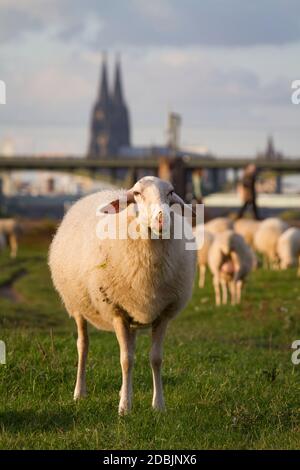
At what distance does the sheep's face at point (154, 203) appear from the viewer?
7234 millimetres

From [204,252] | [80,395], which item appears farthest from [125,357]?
[204,252]

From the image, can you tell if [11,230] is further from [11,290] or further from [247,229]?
[11,290]

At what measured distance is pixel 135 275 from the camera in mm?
7789

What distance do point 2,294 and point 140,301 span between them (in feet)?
55.9

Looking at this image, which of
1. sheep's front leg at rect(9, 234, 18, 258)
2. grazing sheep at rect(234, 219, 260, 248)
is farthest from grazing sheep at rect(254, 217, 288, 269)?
sheep's front leg at rect(9, 234, 18, 258)

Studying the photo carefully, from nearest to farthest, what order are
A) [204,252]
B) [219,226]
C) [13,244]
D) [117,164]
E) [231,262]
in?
[231,262], [204,252], [219,226], [13,244], [117,164]

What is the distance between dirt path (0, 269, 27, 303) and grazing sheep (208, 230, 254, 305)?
5.76m

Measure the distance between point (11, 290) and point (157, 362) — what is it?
59.2ft

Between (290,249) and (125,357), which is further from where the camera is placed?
(290,249)

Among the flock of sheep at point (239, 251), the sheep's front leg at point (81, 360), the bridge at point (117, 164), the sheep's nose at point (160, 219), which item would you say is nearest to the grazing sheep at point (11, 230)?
the flock of sheep at point (239, 251)

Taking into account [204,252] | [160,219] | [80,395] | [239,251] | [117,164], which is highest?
[160,219]

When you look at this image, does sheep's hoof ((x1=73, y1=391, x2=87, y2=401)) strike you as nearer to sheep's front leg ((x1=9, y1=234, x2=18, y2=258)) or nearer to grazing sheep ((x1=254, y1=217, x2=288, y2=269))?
grazing sheep ((x1=254, y1=217, x2=288, y2=269))

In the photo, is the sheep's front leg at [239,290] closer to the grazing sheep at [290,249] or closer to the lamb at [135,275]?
the grazing sheep at [290,249]
